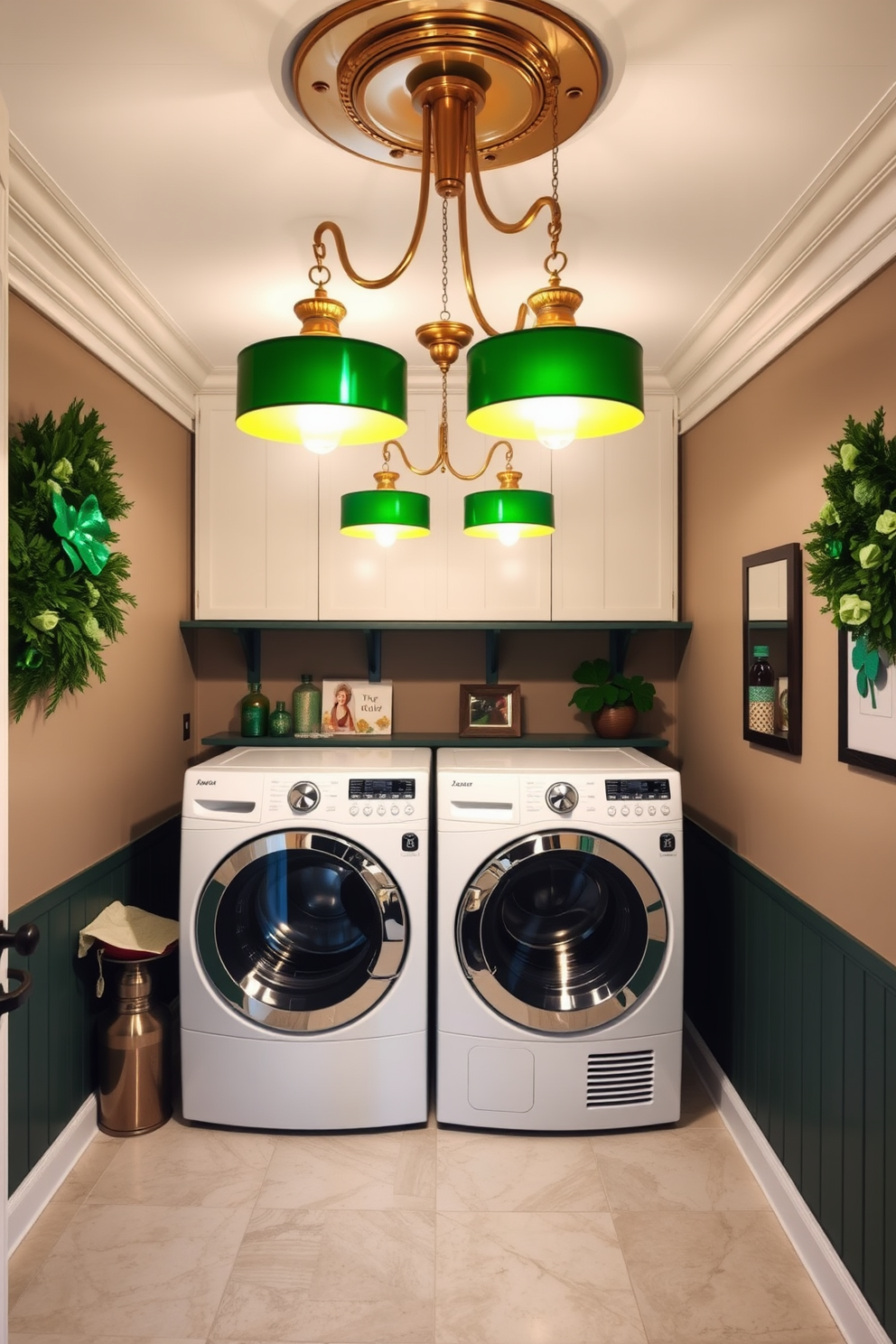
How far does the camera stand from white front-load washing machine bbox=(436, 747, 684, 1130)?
2.62 metres

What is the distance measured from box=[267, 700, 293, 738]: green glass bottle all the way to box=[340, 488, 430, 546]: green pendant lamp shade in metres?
1.08

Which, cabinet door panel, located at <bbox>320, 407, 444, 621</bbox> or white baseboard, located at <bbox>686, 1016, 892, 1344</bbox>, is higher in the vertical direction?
cabinet door panel, located at <bbox>320, 407, 444, 621</bbox>

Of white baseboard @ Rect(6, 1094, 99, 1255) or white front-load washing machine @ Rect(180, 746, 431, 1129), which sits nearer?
white baseboard @ Rect(6, 1094, 99, 1255)

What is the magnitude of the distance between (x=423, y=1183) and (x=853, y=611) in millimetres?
1870

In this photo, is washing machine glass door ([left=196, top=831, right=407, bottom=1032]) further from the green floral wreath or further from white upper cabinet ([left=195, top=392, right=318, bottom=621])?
the green floral wreath

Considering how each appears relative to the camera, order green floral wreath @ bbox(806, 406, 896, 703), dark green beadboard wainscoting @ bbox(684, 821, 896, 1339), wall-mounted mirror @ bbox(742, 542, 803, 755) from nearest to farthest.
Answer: green floral wreath @ bbox(806, 406, 896, 703)
dark green beadboard wainscoting @ bbox(684, 821, 896, 1339)
wall-mounted mirror @ bbox(742, 542, 803, 755)

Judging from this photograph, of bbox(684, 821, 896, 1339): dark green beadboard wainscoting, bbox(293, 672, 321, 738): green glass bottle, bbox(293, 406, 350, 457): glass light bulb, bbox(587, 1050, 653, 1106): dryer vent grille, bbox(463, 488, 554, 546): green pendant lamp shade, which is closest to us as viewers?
bbox(293, 406, 350, 457): glass light bulb

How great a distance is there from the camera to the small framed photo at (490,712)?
3469 millimetres

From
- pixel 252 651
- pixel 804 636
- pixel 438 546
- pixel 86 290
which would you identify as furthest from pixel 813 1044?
pixel 86 290

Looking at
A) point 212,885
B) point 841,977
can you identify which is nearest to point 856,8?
point 841,977

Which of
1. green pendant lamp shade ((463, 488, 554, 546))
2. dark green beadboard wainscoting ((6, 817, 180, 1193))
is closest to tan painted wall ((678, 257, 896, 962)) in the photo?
green pendant lamp shade ((463, 488, 554, 546))

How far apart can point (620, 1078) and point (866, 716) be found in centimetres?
140

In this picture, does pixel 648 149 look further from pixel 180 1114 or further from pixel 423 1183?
pixel 180 1114

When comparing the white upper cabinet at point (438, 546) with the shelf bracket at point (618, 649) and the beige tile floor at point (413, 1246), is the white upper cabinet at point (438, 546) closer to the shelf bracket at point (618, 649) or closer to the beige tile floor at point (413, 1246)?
the shelf bracket at point (618, 649)
